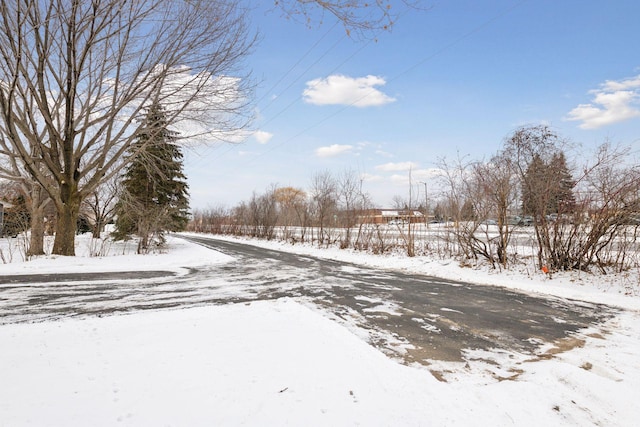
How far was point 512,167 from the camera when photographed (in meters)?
10.5

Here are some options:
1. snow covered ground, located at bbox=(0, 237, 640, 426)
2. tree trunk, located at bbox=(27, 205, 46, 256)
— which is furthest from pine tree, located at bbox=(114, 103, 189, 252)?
snow covered ground, located at bbox=(0, 237, 640, 426)

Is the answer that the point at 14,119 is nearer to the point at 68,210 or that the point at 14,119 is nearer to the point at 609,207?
the point at 68,210

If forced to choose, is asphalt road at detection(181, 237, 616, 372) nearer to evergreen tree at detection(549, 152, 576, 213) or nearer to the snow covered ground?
the snow covered ground

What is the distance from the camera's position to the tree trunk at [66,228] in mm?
11711

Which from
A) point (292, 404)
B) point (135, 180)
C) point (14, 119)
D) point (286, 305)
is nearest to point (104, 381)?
point (292, 404)

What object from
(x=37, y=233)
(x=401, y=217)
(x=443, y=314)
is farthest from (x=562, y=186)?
(x=37, y=233)

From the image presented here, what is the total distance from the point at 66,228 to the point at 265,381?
12.4 metres

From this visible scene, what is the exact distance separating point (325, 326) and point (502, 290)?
570cm

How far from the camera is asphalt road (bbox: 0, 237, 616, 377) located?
423 cm

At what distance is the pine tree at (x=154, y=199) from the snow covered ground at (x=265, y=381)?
511 inches

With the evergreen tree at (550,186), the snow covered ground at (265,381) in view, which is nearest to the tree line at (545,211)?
the evergreen tree at (550,186)

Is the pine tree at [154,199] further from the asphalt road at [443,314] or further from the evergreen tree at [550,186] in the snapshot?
the evergreen tree at [550,186]

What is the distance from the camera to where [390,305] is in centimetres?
620

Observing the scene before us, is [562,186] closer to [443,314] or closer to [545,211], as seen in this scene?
[545,211]
